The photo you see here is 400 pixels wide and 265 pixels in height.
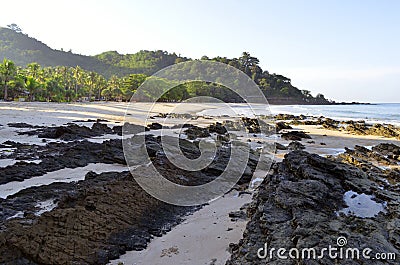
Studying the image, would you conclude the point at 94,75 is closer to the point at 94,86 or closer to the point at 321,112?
the point at 94,86

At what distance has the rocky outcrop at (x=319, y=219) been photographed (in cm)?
361

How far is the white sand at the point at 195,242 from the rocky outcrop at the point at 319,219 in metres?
0.41

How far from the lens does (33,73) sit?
70000mm

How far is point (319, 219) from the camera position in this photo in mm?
4184

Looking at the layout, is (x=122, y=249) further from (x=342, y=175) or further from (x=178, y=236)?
(x=342, y=175)

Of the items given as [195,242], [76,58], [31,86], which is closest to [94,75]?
[31,86]

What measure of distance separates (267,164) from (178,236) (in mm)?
6770

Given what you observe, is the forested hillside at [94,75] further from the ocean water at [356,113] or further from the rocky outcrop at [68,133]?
the ocean water at [356,113]

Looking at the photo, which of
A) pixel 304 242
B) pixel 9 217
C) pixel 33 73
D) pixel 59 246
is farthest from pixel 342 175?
pixel 33 73

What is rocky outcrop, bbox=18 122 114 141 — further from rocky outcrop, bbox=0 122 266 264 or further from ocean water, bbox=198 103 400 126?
ocean water, bbox=198 103 400 126

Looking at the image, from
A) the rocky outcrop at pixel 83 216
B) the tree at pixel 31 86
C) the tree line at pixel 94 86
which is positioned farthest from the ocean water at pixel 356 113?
the tree at pixel 31 86

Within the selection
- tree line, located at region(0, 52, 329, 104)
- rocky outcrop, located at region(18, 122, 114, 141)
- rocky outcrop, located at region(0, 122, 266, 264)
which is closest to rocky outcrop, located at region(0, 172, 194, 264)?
rocky outcrop, located at region(0, 122, 266, 264)

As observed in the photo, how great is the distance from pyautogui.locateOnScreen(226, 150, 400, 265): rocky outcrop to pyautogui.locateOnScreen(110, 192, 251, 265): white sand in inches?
16.2

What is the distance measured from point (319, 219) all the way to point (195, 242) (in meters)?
2.32
